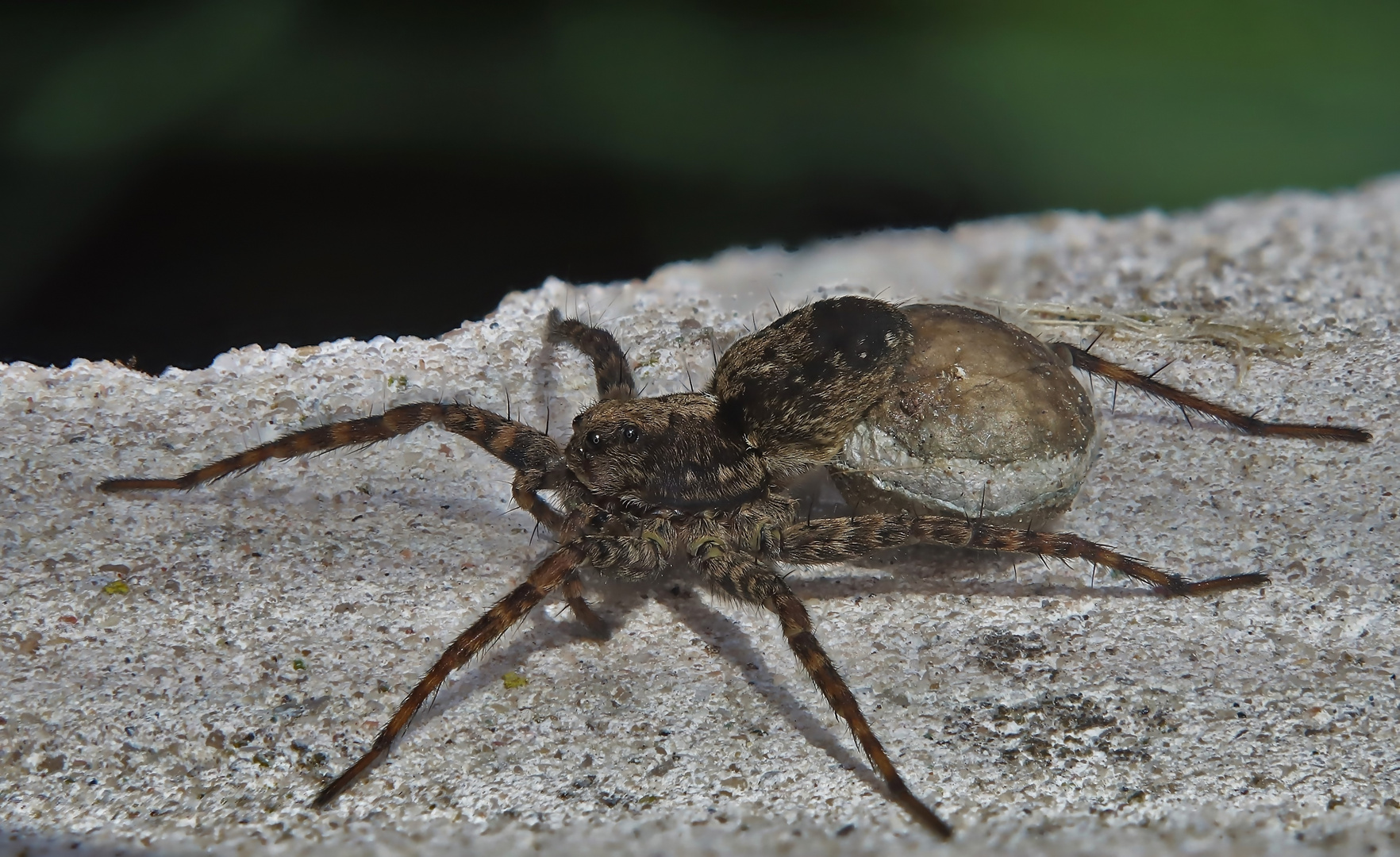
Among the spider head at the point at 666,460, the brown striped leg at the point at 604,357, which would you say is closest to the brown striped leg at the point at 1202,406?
the spider head at the point at 666,460

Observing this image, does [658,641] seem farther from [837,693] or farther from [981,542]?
[981,542]

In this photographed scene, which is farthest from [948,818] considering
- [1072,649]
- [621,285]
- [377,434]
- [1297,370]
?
[621,285]

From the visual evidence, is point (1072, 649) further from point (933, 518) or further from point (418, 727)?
point (418, 727)

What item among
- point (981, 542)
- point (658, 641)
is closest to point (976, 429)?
point (981, 542)

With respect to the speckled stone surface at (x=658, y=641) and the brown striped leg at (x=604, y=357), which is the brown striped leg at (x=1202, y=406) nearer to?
the speckled stone surface at (x=658, y=641)

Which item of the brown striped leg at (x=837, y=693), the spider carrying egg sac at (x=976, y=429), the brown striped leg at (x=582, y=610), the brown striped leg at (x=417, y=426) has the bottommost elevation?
the brown striped leg at (x=837, y=693)
